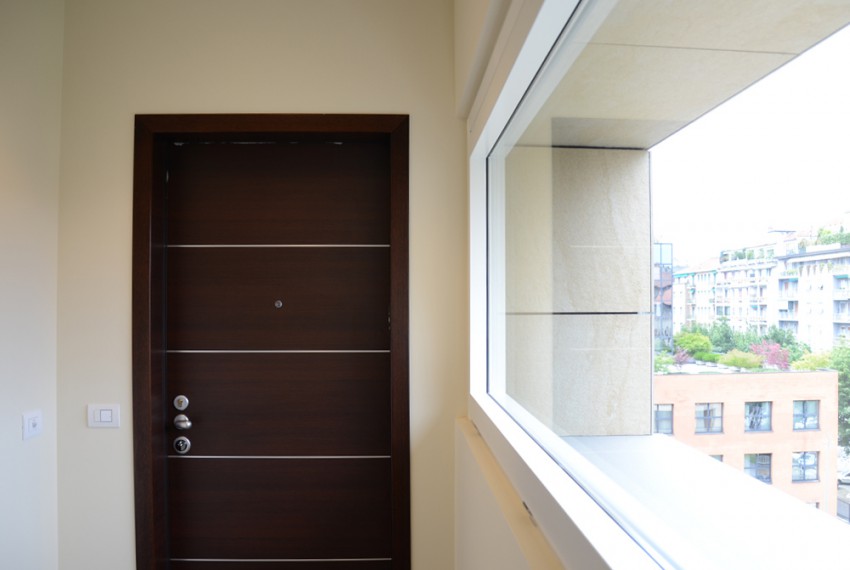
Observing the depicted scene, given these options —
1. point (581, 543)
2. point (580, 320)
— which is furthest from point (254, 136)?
point (581, 543)

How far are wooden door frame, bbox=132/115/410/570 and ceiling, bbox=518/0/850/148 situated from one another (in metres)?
0.97

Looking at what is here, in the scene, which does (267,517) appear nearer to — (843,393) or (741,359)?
(741,359)

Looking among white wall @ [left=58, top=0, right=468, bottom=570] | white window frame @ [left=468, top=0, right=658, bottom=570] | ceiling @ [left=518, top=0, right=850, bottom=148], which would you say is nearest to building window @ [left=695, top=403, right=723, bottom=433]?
white window frame @ [left=468, top=0, right=658, bottom=570]

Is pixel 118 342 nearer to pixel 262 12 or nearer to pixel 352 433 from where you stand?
pixel 352 433

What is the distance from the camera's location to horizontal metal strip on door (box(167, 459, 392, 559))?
2.17 m

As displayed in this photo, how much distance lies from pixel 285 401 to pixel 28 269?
1079 millimetres

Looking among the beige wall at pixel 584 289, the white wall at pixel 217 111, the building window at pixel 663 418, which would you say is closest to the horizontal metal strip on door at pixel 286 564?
the white wall at pixel 217 111

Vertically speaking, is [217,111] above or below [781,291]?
above

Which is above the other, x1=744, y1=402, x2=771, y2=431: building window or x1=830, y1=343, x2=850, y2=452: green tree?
x1=830, y1=343, x2=850, y2=452: green tree

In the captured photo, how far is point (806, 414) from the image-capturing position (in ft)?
1.57

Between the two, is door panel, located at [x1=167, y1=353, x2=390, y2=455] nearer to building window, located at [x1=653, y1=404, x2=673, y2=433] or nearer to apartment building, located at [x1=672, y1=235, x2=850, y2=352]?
building window, located at [x1=653, y1=404, x2=673, y2=433]

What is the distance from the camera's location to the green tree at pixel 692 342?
2.13ft

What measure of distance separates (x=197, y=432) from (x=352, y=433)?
65cm

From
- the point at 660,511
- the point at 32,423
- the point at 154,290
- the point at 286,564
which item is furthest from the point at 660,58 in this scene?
the point at 32,423
